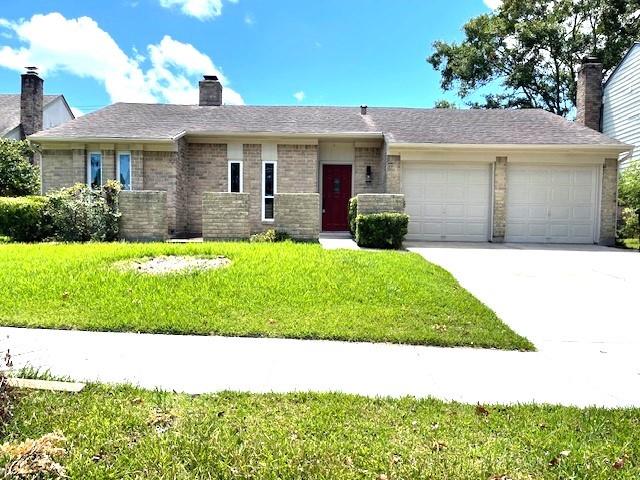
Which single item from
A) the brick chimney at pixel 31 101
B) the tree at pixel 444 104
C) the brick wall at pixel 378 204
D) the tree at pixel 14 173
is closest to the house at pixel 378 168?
the brick wall at pixel 378 204

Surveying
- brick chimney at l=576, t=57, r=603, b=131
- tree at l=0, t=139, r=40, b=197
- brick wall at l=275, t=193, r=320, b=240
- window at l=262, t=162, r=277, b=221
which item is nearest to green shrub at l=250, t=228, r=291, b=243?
brick wall at l=275, t=193, r=320, b=240

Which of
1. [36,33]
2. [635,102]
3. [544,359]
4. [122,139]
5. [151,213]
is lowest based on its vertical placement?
[544,359]

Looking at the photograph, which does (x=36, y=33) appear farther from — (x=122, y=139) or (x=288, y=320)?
(x=288, y=320)

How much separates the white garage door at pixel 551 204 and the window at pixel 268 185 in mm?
7899

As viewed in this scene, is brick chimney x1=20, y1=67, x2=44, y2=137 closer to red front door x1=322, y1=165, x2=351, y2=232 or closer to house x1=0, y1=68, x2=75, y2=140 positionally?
house x1=0, y1=68, x2=75, y2=140

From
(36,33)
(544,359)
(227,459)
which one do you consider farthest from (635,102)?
(36,33)

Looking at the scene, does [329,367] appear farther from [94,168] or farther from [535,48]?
[535,48]

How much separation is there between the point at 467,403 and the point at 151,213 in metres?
10.5

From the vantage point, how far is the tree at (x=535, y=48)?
94.9 feet

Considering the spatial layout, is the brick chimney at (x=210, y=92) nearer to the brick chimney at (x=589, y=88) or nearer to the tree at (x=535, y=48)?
the brick chimney at (x=589, y=88)

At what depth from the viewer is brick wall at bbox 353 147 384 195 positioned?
16203 millimetres

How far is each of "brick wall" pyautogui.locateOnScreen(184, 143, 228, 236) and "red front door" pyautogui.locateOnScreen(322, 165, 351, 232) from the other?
3.57 m

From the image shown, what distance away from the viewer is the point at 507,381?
391cm

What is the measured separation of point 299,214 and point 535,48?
2715 cm
